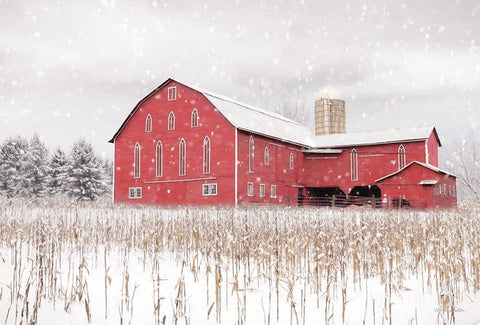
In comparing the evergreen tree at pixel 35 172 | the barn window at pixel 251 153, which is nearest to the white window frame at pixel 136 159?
the barn window at pixel 251 153

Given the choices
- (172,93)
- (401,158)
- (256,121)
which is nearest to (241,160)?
(256,121)

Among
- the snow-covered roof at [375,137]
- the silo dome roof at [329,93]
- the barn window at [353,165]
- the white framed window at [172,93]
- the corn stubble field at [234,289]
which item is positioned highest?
the silo dome roof at [329,93]

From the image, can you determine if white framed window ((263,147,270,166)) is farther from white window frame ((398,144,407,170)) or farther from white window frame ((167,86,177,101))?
white window frame ((398,144,407,170))

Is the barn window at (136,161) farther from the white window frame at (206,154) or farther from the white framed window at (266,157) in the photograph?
the white framed window at (266,157)

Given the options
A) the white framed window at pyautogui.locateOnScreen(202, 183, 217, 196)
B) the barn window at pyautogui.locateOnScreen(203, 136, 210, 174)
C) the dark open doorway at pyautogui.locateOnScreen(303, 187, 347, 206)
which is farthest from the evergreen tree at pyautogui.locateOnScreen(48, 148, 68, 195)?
the dark open doorway at pyautogui.locateOnScreen(303, 187, 347, 206)

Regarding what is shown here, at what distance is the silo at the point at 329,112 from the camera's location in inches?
2104

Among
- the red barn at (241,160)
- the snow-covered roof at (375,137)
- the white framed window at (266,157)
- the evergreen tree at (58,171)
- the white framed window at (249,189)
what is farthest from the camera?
the evergreen tree at (58,171)

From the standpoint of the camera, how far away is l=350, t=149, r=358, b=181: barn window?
3606cm

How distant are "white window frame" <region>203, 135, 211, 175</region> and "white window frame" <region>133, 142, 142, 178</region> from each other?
5222 millimetres

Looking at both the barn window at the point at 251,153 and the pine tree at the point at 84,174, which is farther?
the pine tree at the point at 84,174

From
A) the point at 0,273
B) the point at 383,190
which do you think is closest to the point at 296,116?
the point at 383,190

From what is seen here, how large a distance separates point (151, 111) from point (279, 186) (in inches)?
Result: 399

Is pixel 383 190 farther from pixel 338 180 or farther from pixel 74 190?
pixel 74 190

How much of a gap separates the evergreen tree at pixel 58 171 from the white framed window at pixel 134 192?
1991cm
